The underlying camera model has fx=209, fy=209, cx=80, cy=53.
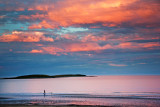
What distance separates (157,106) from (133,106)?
4391 millimetres

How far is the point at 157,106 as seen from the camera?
38.5 meters

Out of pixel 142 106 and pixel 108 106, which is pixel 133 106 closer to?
pixel 142 106

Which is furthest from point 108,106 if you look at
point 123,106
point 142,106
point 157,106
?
point 157,106

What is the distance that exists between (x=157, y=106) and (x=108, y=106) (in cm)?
919

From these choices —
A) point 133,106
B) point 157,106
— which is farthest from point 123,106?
point 157,106

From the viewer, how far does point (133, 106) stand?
38.7 meters

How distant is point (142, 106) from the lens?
3884 centimetres

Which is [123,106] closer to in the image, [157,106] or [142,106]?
[142,106]

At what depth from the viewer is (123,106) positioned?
38.5 meters

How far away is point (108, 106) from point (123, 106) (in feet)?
9.74

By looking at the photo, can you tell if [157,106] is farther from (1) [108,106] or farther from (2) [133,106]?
(1) [108,106]

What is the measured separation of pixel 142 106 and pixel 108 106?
259 inches

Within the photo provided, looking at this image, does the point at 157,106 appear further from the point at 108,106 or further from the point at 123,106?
the point at 108,106
